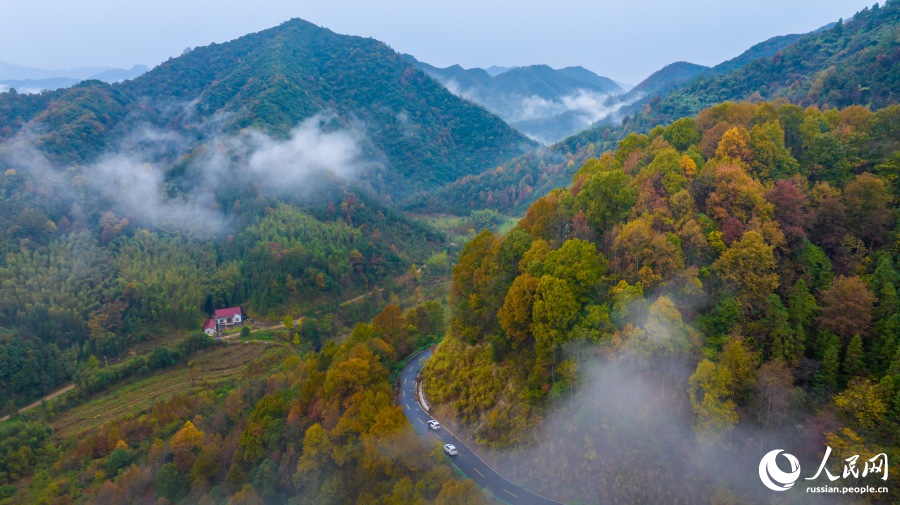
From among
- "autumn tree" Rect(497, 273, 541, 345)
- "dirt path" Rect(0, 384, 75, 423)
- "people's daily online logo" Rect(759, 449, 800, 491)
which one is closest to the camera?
"people's daily online logo" Rect(759, 449, 800, 491)

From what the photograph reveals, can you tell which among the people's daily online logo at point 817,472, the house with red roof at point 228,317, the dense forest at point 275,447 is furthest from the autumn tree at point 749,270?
the house with red roof at point 228,317

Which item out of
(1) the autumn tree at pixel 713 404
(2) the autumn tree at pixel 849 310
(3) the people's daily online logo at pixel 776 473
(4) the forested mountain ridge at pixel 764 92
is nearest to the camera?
(3) the people's daily online logo at pixel 776 473

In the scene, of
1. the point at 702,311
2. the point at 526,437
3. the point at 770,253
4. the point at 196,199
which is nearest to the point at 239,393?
the point at 526,437

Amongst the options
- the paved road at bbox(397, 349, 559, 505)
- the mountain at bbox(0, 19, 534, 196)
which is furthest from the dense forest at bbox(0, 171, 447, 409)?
the paved road at bbox(397, 349, 559, 505)

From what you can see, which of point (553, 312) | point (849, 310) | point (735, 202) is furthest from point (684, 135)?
point (553, 312)

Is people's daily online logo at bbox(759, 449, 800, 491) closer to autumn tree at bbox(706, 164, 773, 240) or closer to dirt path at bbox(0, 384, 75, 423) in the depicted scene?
autumn tree at bbox(706, 164, 773, 240)

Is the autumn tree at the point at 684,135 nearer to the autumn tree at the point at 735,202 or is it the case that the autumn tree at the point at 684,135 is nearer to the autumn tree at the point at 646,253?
the autumn tree at the point at 735,202

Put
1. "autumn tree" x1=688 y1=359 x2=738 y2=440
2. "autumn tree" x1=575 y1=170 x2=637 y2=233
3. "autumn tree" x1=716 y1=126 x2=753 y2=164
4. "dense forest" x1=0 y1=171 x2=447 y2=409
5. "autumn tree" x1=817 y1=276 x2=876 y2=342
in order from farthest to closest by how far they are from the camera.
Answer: "dense forest" x1=0 y1=171 x2=447 y2=409 < "autumn tree" x1=716 y1=126 x2=753 y2=164 < "autumn tree" x1=575 y1=170 x2=637 y2=233 < "autumn tree" x1=817 y1=276 x2=876 y2=342 < "autumn tree" x1=688 y1=359 x2=738 y2=440

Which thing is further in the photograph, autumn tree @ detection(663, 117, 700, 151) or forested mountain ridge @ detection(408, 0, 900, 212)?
forested mountain ridge @ detection(408, 0, 900, 212)
